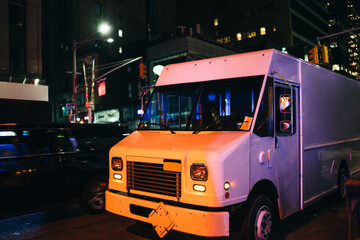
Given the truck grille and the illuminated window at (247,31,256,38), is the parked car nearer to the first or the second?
the truck grille

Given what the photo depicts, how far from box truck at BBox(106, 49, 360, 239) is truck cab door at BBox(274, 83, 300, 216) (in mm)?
17

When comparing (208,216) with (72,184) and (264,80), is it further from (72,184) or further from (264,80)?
(72,184)

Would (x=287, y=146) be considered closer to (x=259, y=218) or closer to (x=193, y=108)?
(x=259, y=218)

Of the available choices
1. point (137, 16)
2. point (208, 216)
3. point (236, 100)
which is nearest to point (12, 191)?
point (208, 216)

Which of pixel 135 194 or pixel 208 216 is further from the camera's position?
pixel 135 194

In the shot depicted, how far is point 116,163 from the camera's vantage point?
5.29m

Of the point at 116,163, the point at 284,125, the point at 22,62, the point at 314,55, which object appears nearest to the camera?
the point at 284,125

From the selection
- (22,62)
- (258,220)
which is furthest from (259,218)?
(22,62)

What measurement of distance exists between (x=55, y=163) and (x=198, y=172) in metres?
3.60

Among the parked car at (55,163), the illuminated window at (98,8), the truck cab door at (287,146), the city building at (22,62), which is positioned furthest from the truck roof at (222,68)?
the illuminated window at (98,8)

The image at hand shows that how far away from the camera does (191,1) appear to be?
78500 millimetres

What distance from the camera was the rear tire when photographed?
14.6ft

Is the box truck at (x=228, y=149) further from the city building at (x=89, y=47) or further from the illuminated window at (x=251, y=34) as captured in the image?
the illuminated window at (x=251, y=34)

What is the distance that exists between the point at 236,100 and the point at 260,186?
1425 millimetres
